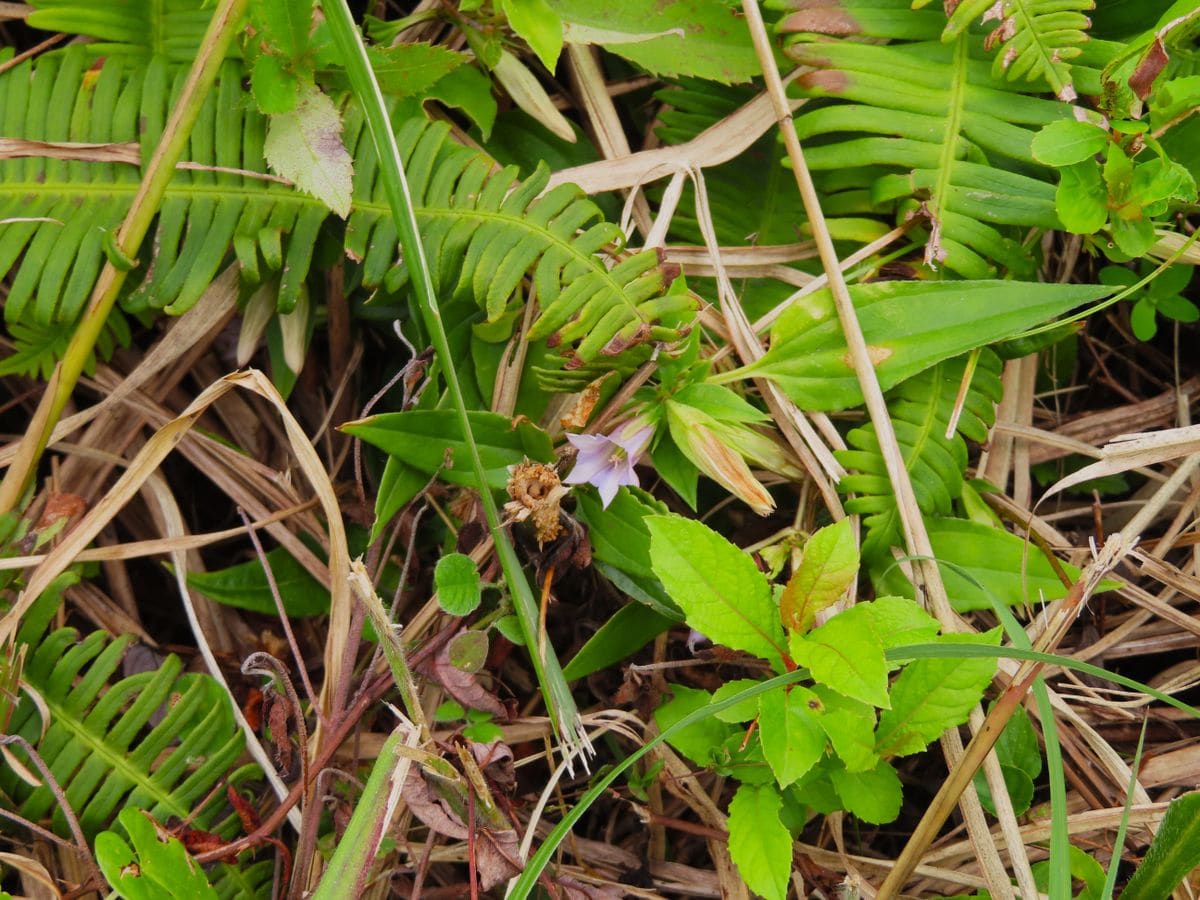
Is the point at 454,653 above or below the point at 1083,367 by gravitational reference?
below

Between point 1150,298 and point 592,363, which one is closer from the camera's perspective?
point 592,363

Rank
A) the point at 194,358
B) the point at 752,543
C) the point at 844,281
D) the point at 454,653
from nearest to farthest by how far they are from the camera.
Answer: the point at 454,653 < the point at 844,281 < the point at 752,543 < the point at 194,358

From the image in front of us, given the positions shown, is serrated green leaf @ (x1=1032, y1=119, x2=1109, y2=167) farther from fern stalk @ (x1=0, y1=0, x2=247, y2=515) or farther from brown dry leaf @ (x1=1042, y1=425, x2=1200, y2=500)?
fern stalk @ (x1=0, y1=0, x2=247, y2=515)

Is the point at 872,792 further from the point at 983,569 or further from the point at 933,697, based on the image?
the point at 983,569

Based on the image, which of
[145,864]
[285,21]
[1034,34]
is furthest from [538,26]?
[145,864]

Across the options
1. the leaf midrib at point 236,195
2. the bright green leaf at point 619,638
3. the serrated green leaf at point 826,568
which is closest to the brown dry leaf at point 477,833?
the bright green leaf at point 619,638

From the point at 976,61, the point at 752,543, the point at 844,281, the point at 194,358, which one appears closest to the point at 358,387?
the point at 194,358

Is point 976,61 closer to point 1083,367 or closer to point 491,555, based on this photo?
point 1083,367
